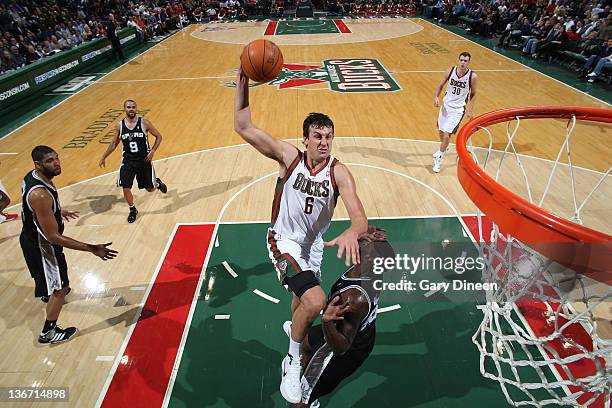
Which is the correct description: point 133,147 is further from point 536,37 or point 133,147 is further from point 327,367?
point 536,37

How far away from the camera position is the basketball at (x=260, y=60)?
3449mm

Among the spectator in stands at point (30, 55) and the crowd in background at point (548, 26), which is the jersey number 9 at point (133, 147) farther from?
the crowd in background at point (548, 26)

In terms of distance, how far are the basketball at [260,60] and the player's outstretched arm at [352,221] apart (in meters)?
1.11

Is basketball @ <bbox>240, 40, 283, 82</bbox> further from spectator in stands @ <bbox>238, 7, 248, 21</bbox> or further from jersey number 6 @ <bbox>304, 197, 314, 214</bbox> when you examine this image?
spectator in stands @ <bbox>238, 7, 248, 21</bbox>

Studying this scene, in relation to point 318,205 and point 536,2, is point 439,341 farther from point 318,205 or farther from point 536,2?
point 536,2

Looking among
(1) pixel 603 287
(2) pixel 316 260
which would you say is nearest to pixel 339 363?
(2) pixel 316 260

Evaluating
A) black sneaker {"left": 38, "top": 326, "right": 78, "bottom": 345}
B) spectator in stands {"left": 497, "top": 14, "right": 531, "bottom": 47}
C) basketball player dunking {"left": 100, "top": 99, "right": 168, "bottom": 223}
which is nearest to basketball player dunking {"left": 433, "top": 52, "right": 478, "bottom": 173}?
basketball player dunking {"left": 100, "top": 99, "right": 168, "bottom": 223}

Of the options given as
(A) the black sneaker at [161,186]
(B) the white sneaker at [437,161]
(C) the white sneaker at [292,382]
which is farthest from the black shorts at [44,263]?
(B) the white sneaker at [437,161]

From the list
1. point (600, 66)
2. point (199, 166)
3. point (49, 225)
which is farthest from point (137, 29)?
point (600, 66)

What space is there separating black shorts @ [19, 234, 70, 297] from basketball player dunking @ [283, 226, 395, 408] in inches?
102

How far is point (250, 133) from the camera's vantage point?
328 cm

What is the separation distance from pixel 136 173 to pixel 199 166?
5.91 feet

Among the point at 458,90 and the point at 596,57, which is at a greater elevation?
the point at 458,90

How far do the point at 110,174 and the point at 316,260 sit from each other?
5.41 meters
